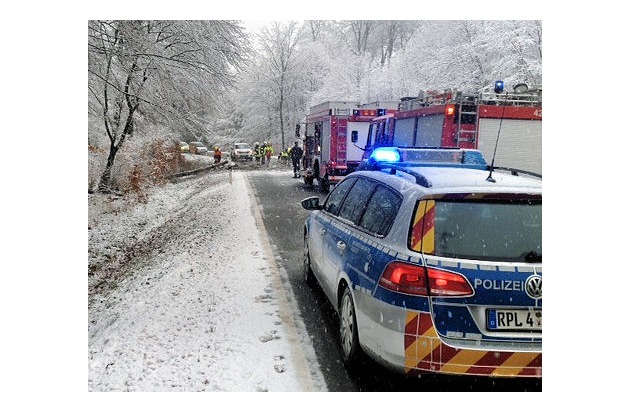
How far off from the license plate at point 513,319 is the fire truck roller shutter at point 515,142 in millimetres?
7841

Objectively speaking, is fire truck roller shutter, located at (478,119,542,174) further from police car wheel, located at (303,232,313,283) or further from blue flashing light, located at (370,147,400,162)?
blue flashing light, located at (370,147,400,162)

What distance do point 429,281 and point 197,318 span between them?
273 cm

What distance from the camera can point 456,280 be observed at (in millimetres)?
3242

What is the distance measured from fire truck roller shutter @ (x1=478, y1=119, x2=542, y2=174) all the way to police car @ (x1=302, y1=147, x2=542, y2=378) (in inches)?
290

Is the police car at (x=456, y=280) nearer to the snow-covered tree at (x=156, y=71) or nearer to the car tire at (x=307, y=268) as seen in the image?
the car tire at (x=307, y=268)

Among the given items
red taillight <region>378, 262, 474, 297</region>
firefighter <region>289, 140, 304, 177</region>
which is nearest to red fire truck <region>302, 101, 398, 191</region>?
firefighter <region>289, 140, 304, 177</region>

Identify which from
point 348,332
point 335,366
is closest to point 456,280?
A: point 348,332

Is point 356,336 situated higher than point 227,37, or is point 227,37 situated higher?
point 227,37

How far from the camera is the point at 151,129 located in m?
16.6

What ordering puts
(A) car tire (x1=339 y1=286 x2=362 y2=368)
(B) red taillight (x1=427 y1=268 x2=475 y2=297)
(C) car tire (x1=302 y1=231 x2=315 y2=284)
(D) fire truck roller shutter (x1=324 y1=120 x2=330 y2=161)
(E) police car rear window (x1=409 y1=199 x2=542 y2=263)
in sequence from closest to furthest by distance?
(B) red taillight (x1=427 y1=268 x2=475 y2=297)
(E) police car rear window (x1=409 y1=199 x2=542 y2=263)
(A) car tire (x1=339 y1=286 x2=362 y2=368)
(C) car tire (x1=302 y1=231 x2=315 y2=284)
(D) fire truck roller shutter (x1=324 y1=120 x2=330 y2=161)

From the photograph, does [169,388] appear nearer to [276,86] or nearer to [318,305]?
[318,305]

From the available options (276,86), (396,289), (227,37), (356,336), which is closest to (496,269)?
(396,289)

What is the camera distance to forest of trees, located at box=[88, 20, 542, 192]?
1073 cm

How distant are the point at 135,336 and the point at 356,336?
215 cm
